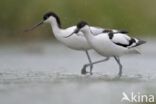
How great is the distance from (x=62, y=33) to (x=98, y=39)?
79 cm

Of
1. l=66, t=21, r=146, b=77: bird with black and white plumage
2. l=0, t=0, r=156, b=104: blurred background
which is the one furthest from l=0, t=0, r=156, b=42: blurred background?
l=66, t=21, r=146, b=77: bird with black and white plumage

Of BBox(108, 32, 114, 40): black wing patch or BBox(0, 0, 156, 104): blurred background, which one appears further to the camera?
BBox(108, 32, 114, 40): black wing patch

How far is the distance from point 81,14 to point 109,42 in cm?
319

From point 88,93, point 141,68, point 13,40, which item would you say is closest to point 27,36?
point 13,40

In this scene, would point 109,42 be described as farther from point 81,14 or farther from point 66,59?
point 81,14

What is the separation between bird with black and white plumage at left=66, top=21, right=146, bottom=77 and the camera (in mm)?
8836

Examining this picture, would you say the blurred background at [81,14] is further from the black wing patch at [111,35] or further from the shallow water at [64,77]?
the black wing patch at [111,35]

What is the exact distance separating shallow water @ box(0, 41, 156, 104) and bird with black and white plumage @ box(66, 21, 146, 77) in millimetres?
278

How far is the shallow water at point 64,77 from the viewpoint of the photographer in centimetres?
794

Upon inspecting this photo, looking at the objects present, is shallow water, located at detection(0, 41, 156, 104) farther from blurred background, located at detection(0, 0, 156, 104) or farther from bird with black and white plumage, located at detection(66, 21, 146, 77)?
Answer: bird with black and white plumage, located at detection(66, 21, 146, 77)

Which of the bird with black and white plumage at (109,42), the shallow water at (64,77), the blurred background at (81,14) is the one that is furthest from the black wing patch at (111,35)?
the blurred background at (81,14)

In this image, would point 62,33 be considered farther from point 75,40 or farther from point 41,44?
point 41,44

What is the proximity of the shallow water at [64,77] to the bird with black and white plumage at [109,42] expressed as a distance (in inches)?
10.9

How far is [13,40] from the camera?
1148cm
